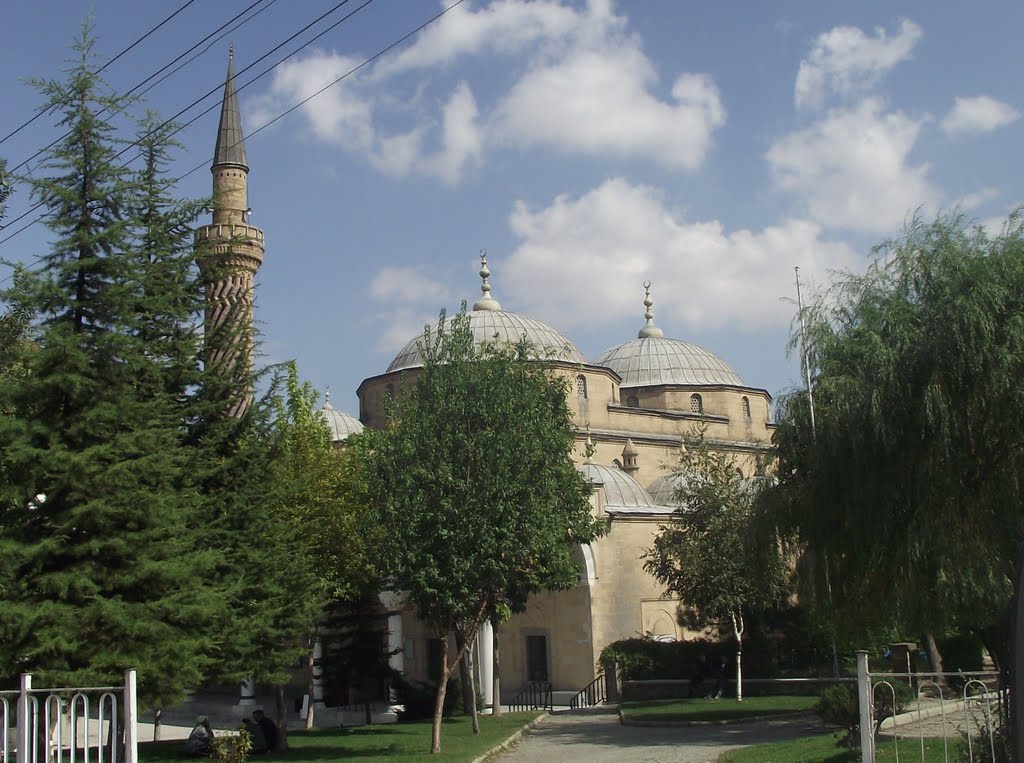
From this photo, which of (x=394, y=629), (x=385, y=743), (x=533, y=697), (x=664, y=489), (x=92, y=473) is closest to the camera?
(x=92, y=473)

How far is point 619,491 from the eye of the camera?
3128 centimetres

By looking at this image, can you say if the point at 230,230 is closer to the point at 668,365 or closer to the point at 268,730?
the point at 268,730

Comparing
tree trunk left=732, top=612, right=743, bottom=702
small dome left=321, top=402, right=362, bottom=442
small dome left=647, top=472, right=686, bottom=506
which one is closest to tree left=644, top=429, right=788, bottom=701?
tree trunk left=732, top=612, right=743, bottom=702

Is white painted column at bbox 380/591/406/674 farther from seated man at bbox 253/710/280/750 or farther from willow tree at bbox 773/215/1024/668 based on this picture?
willow tree at bbox 773/215/1024/668

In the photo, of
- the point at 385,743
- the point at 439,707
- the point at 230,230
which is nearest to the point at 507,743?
the point at 439,707

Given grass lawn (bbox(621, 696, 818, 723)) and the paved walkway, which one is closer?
the paved walkway

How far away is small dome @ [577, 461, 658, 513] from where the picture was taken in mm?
30750

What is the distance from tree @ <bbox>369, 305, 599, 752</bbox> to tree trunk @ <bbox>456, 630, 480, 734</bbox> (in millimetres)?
356

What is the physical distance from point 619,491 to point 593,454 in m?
4.15

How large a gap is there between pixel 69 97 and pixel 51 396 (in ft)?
12.3

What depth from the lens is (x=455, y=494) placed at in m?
17.7

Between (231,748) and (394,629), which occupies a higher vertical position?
(394,629)

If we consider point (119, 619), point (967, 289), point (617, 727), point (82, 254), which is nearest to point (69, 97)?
point (82, 254)

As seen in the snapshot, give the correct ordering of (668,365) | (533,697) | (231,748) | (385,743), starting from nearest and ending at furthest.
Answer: (231,748) → (385,743) → (533,697) → (668,365)
